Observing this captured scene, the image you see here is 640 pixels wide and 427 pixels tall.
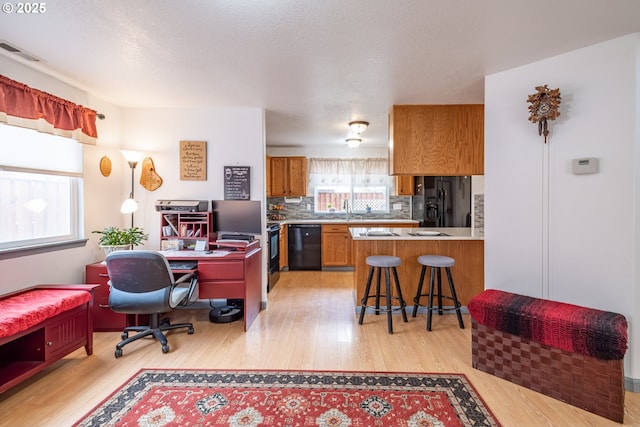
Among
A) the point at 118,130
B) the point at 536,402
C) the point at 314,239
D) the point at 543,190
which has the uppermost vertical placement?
the point at 118,130

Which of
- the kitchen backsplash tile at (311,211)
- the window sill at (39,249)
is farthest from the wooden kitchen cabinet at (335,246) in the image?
the window sill at (39,249)

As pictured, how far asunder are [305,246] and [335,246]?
555 millimetres

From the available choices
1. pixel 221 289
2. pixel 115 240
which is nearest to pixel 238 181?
pixel 221 289

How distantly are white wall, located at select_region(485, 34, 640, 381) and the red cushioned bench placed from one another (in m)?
3.37

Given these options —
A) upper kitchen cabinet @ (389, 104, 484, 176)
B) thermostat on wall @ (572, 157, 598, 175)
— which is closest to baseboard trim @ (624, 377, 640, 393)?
thermostat on wall @ (572, 157, 598, 175)

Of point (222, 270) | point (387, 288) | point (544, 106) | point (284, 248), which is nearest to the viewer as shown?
point (544, 106)

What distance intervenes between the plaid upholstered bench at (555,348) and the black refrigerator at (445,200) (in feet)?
9.21

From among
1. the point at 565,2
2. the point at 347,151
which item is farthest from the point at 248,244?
the point at 347,151

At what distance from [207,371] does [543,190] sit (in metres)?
2.90

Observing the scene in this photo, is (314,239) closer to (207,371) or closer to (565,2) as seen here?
(207,371)

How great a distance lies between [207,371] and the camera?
234 cm

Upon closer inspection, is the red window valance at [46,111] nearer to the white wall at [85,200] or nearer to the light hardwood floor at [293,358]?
the white wall at [85,200]

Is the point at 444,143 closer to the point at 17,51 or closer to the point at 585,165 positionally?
the point at 585,165

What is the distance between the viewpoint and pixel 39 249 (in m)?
2.65
